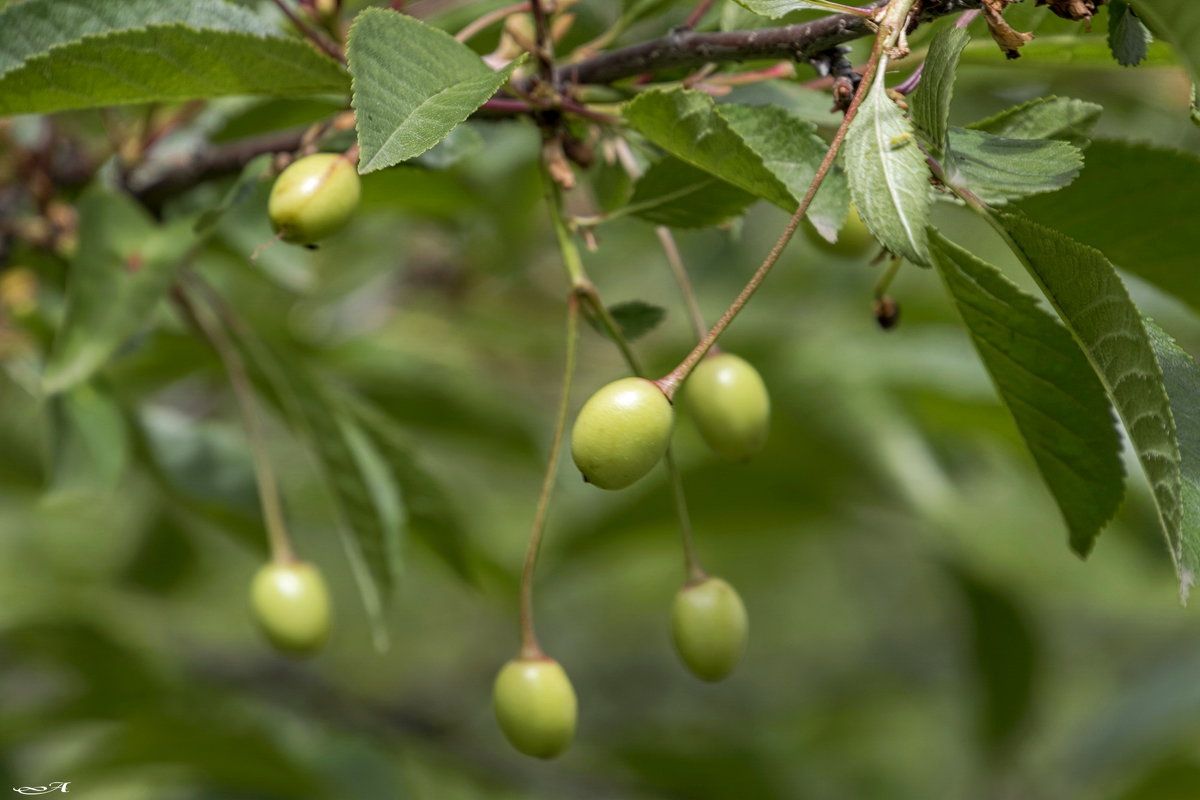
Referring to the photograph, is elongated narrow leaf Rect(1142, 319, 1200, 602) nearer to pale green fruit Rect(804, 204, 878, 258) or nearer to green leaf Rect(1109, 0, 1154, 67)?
green leaf Rect(1109, 0, 1154, 67)

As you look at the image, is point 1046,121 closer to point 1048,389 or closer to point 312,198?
point 1048,389

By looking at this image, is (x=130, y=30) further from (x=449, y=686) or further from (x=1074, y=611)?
(x=1074, y=611)

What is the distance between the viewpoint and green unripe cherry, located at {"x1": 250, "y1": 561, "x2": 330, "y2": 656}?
1256mm

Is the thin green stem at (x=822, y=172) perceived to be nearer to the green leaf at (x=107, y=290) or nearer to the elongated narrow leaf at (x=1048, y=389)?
the elongated narrow leaf at (x=1048, y=389)

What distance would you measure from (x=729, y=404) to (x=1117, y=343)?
15.6 inches

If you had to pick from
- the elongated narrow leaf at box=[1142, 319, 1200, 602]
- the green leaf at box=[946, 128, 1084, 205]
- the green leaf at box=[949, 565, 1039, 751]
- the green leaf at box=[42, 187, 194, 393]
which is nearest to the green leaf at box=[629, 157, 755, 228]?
the green leaf at box=[946, 128, 1084, 205]

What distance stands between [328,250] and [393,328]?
7.8 inches

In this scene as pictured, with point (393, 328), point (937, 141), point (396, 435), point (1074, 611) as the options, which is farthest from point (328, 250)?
point (1074, 611)

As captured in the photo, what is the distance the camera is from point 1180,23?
583 millimetres

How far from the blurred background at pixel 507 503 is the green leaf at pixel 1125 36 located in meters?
0.19

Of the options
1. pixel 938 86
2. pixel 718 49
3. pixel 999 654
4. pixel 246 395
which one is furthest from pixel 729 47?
pixel 999 654

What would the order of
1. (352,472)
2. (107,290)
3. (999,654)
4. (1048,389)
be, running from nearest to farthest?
(1048,389) → (107,290) → (352,472) → (999,654)

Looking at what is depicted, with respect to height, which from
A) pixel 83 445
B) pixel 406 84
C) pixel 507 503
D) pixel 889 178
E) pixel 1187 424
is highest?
pixel 83 445

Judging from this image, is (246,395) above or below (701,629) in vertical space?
above
